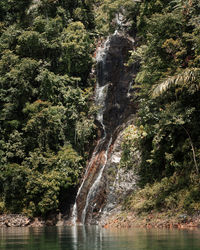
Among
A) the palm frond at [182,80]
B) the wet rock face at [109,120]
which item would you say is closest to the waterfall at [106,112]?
the wet rock face at [109,120]

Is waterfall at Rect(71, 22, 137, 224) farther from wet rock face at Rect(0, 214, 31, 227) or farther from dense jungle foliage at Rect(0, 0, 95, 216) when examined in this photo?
wet rock face at Rect(0, 214, 31, 227)

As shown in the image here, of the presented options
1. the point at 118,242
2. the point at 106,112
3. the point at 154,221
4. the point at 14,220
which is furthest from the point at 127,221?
the point at 106,112

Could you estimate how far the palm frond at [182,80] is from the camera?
635 inches

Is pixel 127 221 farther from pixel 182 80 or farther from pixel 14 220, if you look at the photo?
pixel 14 220

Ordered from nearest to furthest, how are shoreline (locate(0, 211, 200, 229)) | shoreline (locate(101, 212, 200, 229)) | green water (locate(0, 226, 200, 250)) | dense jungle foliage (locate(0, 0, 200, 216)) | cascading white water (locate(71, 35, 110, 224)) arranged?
green water (locate(0, 226, 200, 250))
shoreline (locate(101, 212, 200, 229))
shoreline (locate(0, 211, 200, 229))
dense jungle foliage (locate(0, 0, 200, 216))
cascading white water (locate(71, 35, 110, 224))

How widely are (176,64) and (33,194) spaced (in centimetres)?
1328

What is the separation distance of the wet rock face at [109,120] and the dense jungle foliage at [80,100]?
0.94 metres

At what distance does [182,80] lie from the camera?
16.4 metres

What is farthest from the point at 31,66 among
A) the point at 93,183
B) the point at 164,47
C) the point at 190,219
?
the point at 190,219

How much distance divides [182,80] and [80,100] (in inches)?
549

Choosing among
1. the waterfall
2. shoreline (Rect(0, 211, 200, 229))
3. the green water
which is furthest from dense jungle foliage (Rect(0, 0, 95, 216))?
the green water

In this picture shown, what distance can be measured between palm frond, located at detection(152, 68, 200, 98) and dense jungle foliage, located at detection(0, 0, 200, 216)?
0.16 feet

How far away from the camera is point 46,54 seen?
1302 inches

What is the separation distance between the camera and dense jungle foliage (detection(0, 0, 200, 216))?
56.3ft
